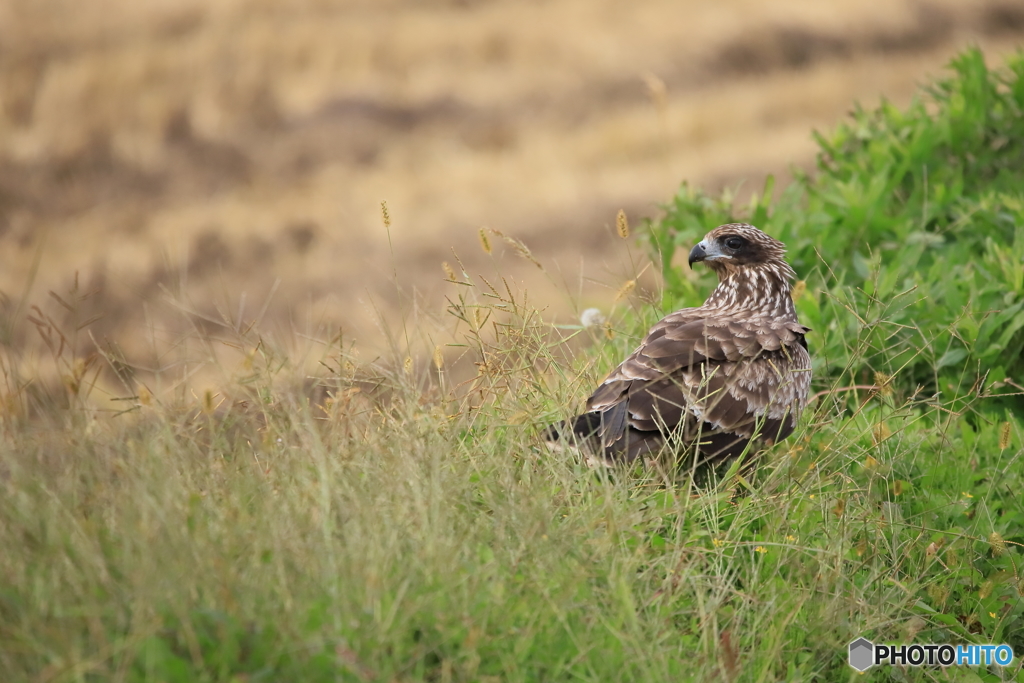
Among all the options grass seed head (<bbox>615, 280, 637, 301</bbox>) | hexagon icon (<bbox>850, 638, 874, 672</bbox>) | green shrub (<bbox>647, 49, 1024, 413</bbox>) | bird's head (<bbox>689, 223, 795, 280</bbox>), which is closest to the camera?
hexagon icon (<bbox>850, 638, 874, 672</bbox>)

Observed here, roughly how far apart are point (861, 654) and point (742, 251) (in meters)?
2.07

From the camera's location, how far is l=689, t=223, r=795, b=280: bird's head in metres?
4.70

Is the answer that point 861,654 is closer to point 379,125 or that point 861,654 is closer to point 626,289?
point 626,289

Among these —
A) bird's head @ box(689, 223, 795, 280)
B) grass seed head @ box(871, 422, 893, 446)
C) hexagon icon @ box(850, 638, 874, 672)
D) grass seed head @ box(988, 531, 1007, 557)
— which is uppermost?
bird's head @ box(689, 223, 795, 280)

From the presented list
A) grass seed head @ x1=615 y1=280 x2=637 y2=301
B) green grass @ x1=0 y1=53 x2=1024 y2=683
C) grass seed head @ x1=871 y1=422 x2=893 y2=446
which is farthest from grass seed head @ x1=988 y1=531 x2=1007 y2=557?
grass seed head @ x1=615 y1=280 x2=637 y2=301

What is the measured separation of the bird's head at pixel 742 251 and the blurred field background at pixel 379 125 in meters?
5.51

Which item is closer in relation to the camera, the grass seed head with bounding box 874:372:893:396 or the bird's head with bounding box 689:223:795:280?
the grass seed head with bounding box 874:372:893:396

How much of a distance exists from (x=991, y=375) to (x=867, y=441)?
1.07 metres

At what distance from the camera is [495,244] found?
12.1m

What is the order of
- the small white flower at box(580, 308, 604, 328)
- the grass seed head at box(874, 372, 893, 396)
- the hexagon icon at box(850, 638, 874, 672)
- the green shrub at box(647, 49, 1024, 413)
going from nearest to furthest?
1. the hexagon icon at box(850, 638, 874, 672)
2. the grass seed head at box(874, 372, 893, 396)
3. the green shrub at box(647, 49, 1024, 413)
4. the small white flower at box(580, 308, 604, 328)

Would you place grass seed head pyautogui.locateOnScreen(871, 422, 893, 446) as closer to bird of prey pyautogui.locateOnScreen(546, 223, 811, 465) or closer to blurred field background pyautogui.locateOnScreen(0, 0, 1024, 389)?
bird of prey pyautogui.locateOnScreen(546, 223, 811, 465)

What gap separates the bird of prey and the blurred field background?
20.1 feet

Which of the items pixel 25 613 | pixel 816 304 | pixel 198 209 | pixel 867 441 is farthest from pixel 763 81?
pixel 25 613

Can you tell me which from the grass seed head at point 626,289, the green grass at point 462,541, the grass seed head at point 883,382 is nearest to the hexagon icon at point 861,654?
the green grass at point 462,541
